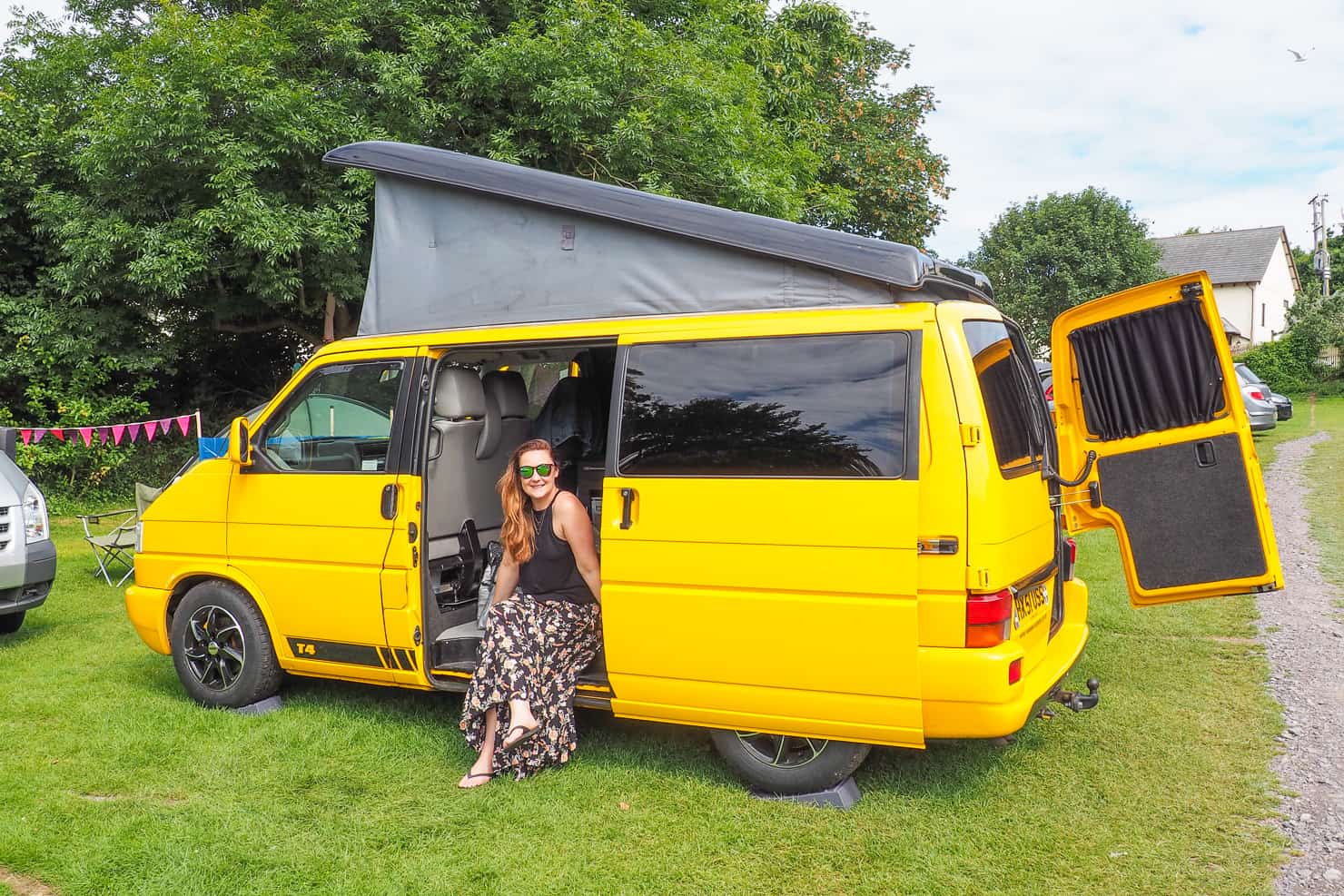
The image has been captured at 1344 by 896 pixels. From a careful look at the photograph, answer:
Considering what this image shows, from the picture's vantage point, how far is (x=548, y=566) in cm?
489

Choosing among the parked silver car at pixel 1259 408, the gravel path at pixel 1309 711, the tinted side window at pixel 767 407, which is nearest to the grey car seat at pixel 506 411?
the tinted side window at pixel 767 407

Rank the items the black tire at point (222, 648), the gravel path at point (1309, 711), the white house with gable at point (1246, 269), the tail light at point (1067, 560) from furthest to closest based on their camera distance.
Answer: the white house with gable at point (1246, 269), the black tire at point (222, 648), the tail light at point (1067, 560), the gravel path at point (1309, 711)

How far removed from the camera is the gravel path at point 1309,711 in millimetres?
3770

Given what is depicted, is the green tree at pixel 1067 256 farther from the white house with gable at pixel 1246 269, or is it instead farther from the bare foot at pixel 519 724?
the bare foot at pixel 519 724

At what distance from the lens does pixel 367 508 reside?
5.09 m

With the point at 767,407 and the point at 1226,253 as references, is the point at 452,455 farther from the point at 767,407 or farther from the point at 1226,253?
the point at 1226,253

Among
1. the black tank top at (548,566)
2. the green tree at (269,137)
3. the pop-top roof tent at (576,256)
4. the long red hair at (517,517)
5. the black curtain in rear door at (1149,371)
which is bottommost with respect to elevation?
the black tank top at (548,566)

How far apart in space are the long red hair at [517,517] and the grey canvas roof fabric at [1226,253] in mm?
50691

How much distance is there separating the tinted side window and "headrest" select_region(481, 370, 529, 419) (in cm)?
140

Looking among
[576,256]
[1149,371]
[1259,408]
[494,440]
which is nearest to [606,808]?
[494,440]

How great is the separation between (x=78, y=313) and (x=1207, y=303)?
14.2 metres

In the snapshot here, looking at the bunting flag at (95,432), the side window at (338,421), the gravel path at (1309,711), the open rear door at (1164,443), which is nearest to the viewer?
the gravel path at (1309,711)

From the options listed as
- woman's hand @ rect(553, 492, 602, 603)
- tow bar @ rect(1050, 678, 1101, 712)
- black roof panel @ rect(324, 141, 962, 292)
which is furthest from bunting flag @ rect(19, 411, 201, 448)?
tow bar @ rect(1050, 678, 1101, 712)

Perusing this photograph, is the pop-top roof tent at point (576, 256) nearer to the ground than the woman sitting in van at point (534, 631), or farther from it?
farther from it
